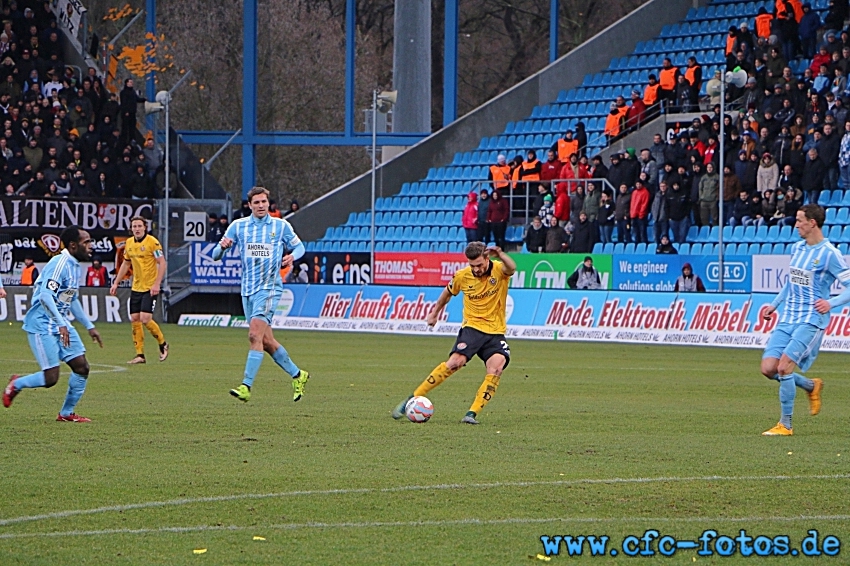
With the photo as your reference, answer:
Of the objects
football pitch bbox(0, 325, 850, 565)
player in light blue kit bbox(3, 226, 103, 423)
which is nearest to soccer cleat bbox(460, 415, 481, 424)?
football pitch bbox(0, 325, 850, 565)

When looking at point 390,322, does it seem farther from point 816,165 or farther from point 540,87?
point 540,87

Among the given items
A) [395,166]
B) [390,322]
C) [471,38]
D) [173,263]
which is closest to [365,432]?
[390,322]

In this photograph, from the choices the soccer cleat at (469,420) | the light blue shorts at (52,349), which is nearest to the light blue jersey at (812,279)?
the soccer cleat at (469,420)

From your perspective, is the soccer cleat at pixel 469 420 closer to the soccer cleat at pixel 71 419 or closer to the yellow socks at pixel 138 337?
the soccer cleat at pixel 71 419

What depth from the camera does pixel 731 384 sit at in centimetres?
1808

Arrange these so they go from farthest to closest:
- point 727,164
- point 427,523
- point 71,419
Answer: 1. point 727,164
2. point 71,419
3. point 427,523

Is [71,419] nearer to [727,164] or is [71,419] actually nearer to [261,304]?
[261,304]

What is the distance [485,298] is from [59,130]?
2684 cm

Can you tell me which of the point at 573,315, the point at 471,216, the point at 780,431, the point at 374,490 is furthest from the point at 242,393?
the point at 471,216

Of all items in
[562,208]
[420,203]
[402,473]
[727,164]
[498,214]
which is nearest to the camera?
[402,473]

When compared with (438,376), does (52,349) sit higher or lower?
higher

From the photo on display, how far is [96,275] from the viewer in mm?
34531

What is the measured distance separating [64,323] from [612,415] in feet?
18.0

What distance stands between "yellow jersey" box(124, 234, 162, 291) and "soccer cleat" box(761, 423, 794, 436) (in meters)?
12.2
